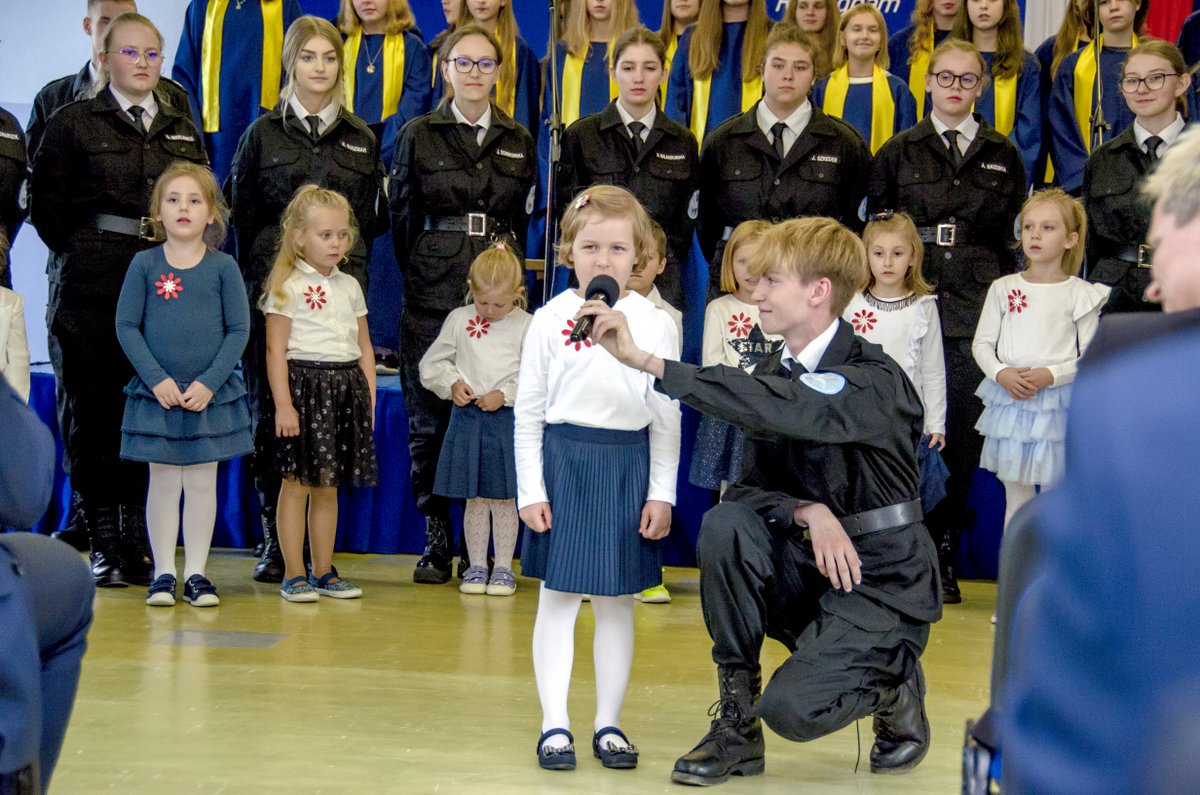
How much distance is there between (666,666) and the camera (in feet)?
12.0

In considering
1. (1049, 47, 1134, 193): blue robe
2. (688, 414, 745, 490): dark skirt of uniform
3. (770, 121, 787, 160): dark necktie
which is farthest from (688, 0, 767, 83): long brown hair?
(688, 414, 745, 490): dark skirt of uniform

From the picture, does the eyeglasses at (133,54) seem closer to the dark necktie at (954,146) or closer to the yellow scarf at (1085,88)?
the dark necktie at (954,146)

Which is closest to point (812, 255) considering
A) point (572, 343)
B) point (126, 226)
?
point (572, 343)

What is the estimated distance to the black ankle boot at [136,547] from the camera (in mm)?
4621

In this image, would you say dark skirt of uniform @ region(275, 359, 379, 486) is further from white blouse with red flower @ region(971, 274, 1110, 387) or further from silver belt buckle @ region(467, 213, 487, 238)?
white blouse with red flower @ region(971, 274, 1110, 387)

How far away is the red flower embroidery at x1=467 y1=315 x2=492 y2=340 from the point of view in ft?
15.3

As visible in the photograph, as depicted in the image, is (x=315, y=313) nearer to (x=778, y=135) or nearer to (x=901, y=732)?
(x=778, y=135)

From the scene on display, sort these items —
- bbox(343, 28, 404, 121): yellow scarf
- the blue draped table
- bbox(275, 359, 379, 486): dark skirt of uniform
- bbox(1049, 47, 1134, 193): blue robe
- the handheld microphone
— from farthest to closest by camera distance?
bbox(343, 28, 404, 121): yellow scarf < bbox(1049, 47, 1134, 193): blue robe < the blue draped table < bbox(275, 359, 379, 486): dark skirt of uniform < the handheld microphone

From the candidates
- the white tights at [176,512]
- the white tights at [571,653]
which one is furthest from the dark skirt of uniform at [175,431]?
the white tights at [571,653]

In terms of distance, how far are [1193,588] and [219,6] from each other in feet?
18.7

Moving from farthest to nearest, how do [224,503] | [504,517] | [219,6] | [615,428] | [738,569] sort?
[219,6], [224,503], [504,517], [615,428], [738,569]

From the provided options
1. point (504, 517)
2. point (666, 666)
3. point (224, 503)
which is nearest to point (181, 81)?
point (224, 503)

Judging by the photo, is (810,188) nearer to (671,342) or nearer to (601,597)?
(671,342)

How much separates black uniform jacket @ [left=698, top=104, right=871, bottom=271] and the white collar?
199 cm
